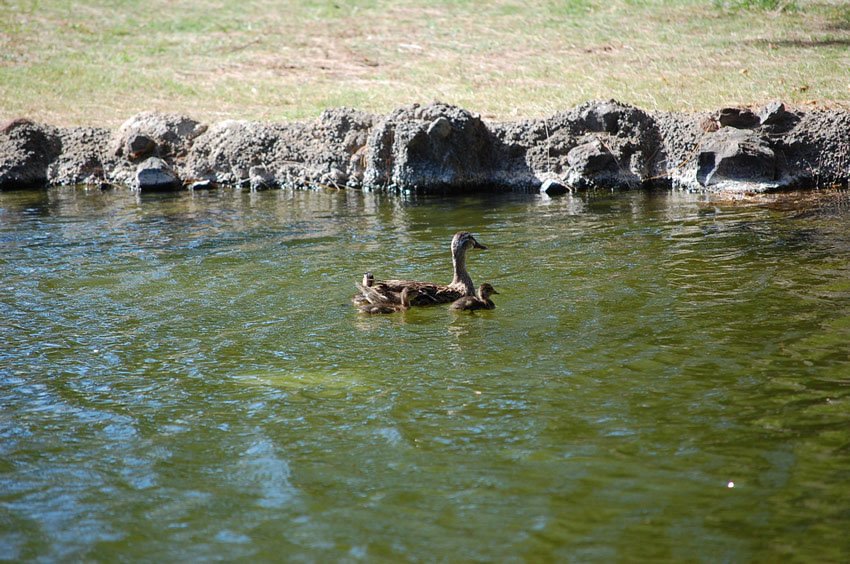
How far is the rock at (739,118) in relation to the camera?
1533cm

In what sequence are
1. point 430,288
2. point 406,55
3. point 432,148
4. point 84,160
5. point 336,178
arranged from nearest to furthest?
point 430,288 < point 432,148 < point 336,178 < point 84,160 < point 406,55

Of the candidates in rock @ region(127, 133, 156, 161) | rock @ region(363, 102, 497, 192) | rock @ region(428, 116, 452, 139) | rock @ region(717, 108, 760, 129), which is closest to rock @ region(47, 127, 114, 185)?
rock @ region(127, 133, 156, 161)

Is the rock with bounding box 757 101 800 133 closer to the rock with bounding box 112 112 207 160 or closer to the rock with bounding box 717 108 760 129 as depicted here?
the rock with bounding box 717 108 760 129

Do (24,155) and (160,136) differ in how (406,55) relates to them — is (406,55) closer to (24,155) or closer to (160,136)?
(160,136)

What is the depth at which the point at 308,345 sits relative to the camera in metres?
7.81

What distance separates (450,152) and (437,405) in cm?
1039

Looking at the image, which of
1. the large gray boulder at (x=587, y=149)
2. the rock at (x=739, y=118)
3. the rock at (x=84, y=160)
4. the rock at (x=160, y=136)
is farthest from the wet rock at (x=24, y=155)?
the rock at (x=739, y=118)

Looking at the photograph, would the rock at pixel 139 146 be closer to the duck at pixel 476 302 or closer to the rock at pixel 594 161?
the rock at pixel 594 161

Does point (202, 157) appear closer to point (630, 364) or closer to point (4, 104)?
→ point (4, 104)

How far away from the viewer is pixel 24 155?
18688mm

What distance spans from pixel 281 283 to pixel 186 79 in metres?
14.5

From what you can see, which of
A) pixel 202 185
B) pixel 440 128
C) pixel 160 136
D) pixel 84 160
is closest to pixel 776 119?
pixel 440 128

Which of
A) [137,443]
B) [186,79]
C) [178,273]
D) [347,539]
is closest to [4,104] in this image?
[186,79]

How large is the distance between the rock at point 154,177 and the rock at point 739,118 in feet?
32.8
